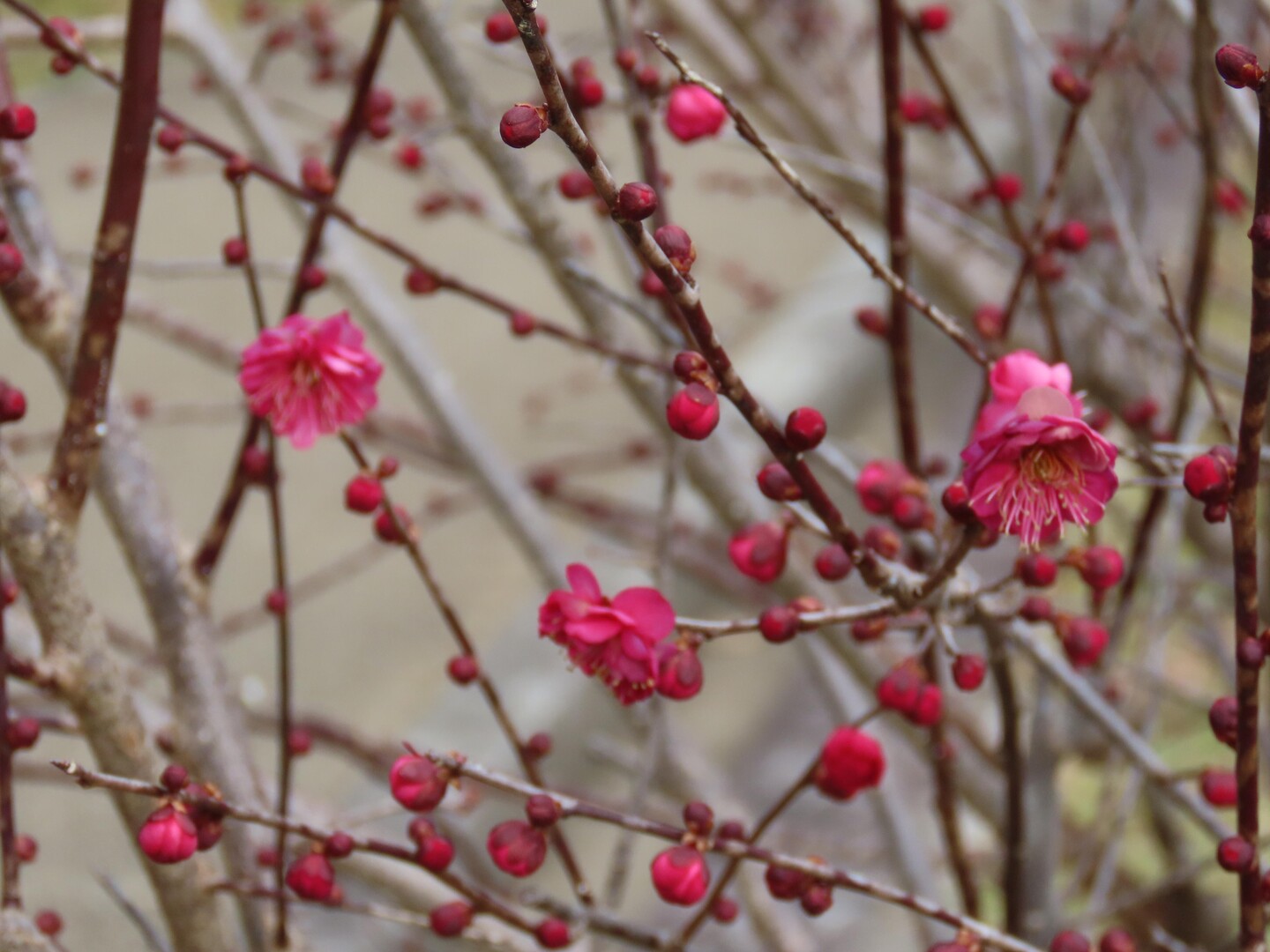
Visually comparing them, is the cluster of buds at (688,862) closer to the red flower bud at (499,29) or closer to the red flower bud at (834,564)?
the red flower bud at (834,564)

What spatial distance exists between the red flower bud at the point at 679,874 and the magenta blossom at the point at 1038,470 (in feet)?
0.46

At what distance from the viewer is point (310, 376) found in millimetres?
417

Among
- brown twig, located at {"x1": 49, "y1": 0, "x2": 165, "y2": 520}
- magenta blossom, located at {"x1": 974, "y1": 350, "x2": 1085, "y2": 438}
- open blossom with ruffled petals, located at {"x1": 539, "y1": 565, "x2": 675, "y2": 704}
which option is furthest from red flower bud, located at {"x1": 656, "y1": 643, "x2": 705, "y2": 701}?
brown twig, located at {"x1": 49, "y1": 0, "x2": 165, "y2": 520}

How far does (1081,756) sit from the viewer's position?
32.7 inches

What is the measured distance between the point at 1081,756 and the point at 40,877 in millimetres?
890

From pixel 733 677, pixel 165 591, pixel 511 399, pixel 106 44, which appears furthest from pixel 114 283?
pixel 511 399

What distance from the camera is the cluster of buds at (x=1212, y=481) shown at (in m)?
0.32

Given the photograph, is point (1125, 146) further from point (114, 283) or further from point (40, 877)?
point (40, 877)

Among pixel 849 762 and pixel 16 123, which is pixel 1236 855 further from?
pixel 16 123

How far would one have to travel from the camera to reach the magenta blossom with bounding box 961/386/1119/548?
285 millimetres


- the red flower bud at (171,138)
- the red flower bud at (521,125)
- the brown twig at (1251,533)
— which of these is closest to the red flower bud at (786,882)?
the brown twig at (1251,533)

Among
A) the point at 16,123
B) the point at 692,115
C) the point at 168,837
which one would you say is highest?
the point at 692,115

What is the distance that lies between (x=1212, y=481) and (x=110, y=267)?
0.35m

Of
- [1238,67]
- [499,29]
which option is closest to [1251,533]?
[1238,67]
